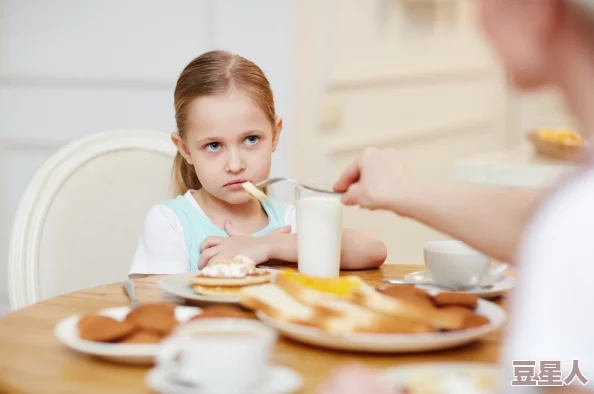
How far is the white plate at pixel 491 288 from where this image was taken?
1362 millimetres

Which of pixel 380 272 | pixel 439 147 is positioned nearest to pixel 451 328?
pixel 380 272

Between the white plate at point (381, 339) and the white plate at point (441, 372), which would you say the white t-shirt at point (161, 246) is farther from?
the white plate at point (441, 372)

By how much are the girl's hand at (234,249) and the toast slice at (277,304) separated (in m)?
0.45

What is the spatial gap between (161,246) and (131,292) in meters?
0.47

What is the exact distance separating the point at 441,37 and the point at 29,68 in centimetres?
214

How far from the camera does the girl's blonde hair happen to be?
1884 mm

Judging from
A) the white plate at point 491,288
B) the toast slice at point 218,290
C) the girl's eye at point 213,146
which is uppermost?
the girl's eye at point 213,146

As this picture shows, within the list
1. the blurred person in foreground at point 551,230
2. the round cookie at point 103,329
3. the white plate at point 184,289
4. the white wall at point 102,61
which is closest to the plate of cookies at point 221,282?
the white plate at point 184,289

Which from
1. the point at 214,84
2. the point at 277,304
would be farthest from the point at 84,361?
the point at 214,84

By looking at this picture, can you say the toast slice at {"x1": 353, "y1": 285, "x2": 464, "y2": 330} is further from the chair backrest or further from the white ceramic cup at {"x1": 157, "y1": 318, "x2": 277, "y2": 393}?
the chair backrest

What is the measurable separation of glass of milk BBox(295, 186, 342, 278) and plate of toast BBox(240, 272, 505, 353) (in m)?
0.31

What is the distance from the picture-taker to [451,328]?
1029 mm

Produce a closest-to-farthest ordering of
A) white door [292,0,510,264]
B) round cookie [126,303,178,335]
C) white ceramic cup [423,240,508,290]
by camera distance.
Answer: round cookie [126,303,178,335] → white ceramic cup [423,240,508,290] → white door [292,0,510,264]

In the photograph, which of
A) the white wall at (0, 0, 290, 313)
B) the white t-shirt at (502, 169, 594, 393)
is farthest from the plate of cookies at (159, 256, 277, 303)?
the white wall at (0, 0, 290, 313)
